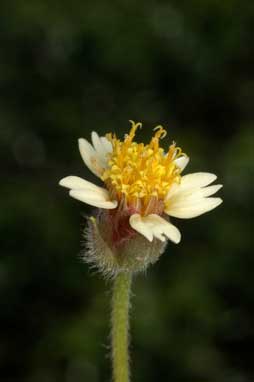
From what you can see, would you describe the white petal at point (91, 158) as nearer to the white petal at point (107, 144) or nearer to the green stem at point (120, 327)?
the white petal at point (107, 144)

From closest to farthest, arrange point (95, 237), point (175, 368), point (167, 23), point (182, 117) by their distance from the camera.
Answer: point (95, 237), point (175, 368), point (167, 23), point (182, 117)

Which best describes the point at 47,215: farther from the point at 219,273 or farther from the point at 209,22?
the point at 209,22

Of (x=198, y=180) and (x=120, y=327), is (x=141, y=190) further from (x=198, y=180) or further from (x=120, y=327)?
(x=120, y=327)

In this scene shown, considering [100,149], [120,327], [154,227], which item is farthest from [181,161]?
[120,327]

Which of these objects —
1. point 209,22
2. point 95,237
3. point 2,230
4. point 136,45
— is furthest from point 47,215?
point 95,237

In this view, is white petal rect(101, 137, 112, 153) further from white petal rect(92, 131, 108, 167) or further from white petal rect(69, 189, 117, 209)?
white petal rect(69, 189, 117, 209)

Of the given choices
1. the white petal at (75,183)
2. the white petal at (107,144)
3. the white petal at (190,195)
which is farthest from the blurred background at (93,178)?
the white petal at (75,183)

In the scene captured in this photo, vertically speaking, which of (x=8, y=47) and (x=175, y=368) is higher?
(x=8, y=47)
